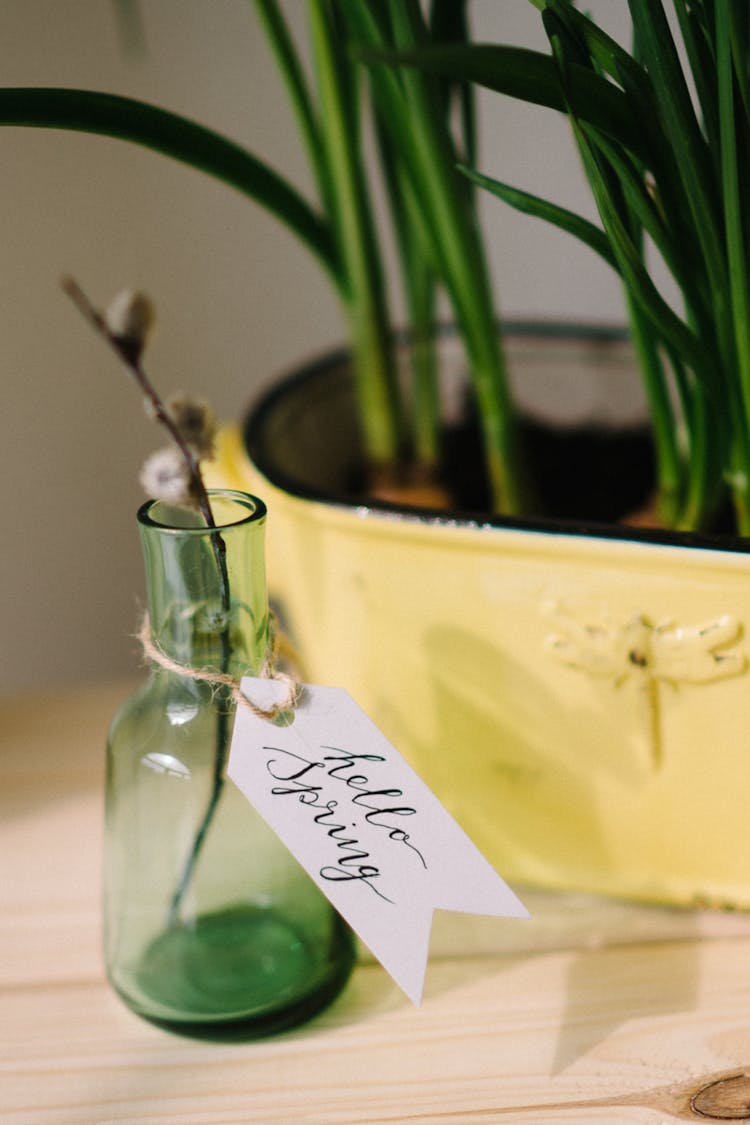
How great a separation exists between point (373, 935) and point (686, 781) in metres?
0.15

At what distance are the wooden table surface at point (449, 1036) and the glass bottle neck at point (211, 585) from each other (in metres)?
0.14

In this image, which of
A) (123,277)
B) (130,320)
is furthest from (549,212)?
(123,277)

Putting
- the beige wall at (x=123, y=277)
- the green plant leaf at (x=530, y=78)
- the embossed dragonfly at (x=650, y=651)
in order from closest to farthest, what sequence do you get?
the green plant leaf at (x=530, y=78), the embossed dragonfly at (x=650, y=651), the beige wall at (x=123, y=277)

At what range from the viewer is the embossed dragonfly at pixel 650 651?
370mm

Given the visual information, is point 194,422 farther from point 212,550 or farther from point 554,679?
point 554,679

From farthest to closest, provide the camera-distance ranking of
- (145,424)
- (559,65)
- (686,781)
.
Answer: (145,424), (686,781), (559,65)

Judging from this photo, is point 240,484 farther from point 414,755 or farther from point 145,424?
point 145,424

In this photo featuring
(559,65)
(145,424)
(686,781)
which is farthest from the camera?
(145,424)

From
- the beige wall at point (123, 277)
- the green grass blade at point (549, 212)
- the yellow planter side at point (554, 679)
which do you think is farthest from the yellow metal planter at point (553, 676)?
the beige wall at point (123, 277)

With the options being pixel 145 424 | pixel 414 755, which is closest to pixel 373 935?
pixel 414 755

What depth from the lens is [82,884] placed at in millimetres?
458

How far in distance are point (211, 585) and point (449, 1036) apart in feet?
0.62

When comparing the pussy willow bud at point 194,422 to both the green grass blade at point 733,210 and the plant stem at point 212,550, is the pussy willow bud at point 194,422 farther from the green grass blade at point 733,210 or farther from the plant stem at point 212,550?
the green grass blade at point 733,210

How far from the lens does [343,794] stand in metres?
0.32
